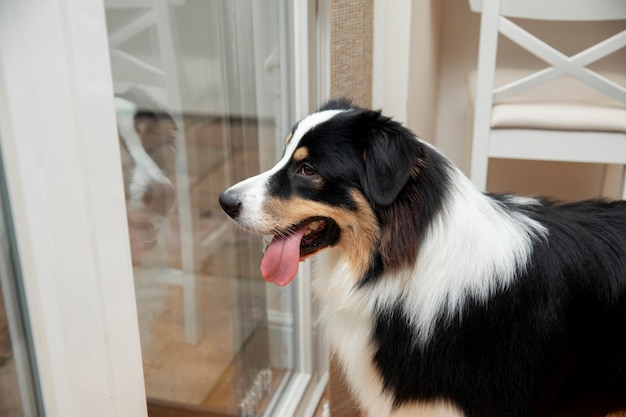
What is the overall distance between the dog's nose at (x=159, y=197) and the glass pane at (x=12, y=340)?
0.63 meters

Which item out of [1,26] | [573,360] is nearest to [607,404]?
[573,360]

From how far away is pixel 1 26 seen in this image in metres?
0.81

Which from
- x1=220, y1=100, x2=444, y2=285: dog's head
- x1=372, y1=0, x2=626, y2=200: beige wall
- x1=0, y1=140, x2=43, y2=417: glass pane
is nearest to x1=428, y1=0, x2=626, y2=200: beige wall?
x1=372, y1=0, x2=626, y2=200: beige wall

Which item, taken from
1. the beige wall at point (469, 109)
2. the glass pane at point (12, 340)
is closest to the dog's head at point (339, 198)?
the glass pane at point (12, 340)

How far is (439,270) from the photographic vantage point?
127 centimetres

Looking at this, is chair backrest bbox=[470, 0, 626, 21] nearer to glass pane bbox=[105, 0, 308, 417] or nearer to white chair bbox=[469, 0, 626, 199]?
white chair bbox=[469, 0, 626, 199]

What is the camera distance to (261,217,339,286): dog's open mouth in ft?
4.24

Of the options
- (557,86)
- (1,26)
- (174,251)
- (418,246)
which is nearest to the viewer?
(1,26)

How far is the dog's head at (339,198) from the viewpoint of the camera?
1204 millimetres

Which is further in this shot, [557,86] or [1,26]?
[557,86]

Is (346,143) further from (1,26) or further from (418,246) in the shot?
(1,26)

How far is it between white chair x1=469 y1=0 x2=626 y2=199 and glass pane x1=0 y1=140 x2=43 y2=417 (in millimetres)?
1531

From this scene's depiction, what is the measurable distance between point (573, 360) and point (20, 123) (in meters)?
1.15

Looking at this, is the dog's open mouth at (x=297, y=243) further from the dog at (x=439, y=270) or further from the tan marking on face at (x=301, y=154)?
the tan marking on face at (x=301, y=154)
